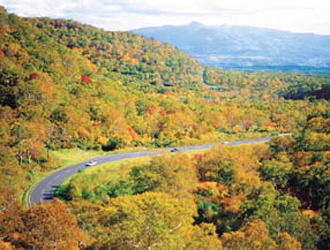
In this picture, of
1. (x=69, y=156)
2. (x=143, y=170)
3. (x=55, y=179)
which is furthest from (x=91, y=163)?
(x=143, y=170)

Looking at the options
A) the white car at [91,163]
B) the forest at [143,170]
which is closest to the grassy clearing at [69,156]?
the forest at [143,170]

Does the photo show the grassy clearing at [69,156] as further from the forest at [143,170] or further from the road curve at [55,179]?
the road curve at [55,179]

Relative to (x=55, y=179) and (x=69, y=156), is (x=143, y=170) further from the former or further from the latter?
(x=69, y=156)

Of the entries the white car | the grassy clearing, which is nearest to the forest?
the grassy clearing

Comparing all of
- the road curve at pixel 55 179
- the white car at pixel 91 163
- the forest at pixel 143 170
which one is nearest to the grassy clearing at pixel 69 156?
the forest at pixel 143 170

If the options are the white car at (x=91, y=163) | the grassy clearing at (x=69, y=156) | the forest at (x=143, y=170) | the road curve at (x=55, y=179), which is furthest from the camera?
the white car at (x=91, y=163)

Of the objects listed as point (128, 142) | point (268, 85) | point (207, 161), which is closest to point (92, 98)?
point (128, 142)

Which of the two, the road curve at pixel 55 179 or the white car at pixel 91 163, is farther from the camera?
the white car at pixel 91 163

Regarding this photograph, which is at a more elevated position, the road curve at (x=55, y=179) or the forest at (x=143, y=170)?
the forest at (x=143, y=170)

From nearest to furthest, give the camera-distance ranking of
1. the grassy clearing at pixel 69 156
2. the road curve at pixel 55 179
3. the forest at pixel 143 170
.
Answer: the forest at pixel 143 170 < the road curve at pixel 55 179 < the grassy clearing at pixel 69 156
